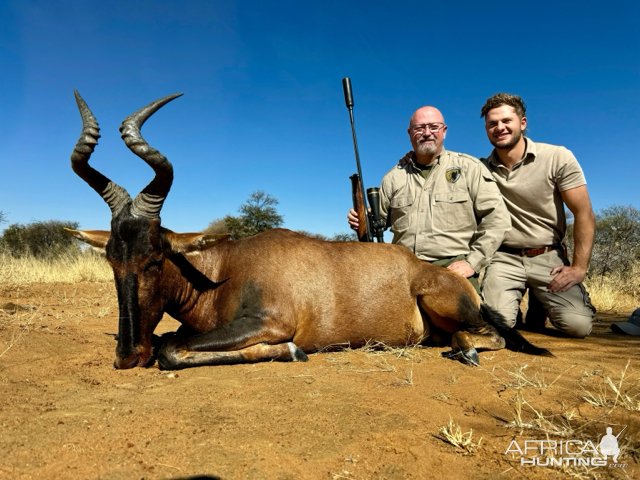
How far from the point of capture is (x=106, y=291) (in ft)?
34.4

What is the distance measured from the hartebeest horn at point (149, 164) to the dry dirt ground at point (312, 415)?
1.43 meters

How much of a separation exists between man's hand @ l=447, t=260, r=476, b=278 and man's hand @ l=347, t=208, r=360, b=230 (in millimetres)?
1699

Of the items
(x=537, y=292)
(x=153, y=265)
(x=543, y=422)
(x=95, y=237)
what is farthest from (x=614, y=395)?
(x=95, y=237)

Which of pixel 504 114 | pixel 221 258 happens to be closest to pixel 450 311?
pixel 221 258

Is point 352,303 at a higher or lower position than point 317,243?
lower

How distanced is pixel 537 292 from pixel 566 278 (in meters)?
0.44

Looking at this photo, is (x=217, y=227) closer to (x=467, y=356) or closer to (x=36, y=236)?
(x=36, y=236)

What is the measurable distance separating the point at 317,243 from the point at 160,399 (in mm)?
2438

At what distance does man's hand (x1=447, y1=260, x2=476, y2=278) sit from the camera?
17.4ft

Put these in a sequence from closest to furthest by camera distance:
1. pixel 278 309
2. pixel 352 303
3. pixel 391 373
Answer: pixel 391 373 < pixel 278 309 < pixel 352 303

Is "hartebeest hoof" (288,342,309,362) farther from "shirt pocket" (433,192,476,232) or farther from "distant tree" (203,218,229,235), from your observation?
"distant tree" (203,218,229,235)

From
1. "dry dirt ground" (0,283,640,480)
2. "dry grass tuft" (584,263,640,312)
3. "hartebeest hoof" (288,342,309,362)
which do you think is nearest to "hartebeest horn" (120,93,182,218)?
"dry dirt ground" (0,283,640,480)

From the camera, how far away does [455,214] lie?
5816 millimetres

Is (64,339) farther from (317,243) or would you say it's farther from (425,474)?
(425,474)
